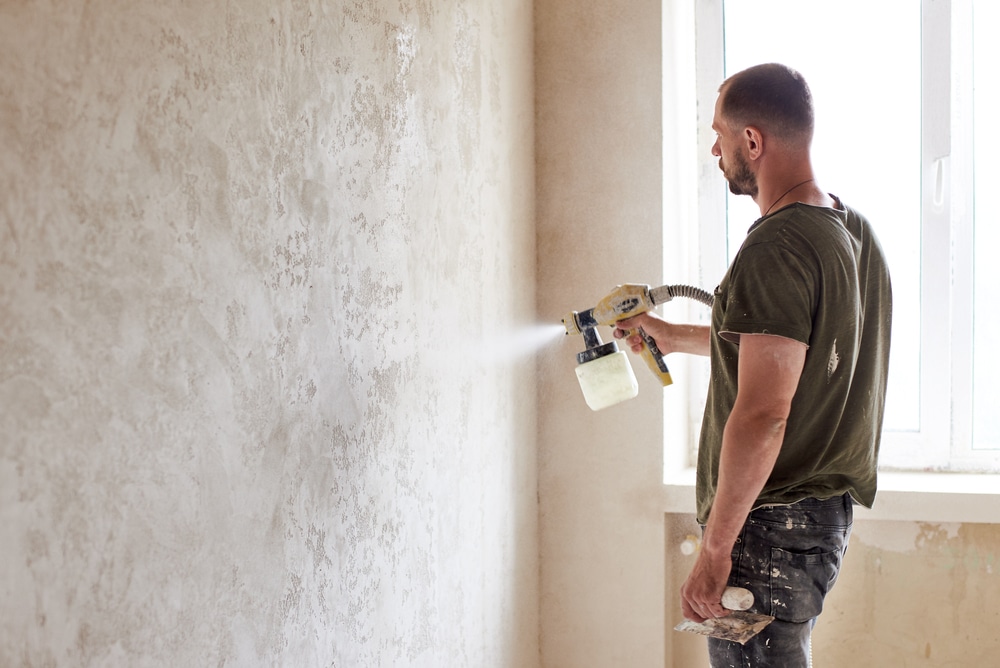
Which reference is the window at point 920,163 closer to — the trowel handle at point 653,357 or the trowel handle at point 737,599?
the trowel handle at point 653,357

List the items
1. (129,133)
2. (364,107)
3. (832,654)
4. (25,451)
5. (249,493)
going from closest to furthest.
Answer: (25,451) → (129,133) → (249,493) → (364,107) → (832,654)

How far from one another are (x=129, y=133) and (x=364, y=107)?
1.76 ft

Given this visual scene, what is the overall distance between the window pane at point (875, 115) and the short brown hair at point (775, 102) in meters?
1.23

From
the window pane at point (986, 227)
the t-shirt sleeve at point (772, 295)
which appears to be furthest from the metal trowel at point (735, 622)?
the window pane at point (986, 227)

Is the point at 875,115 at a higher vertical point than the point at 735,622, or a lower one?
higher

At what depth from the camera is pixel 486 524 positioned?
1966mm

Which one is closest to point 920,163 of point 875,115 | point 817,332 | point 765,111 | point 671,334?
point 875,115

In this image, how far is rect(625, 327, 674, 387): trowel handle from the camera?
180 centimetres

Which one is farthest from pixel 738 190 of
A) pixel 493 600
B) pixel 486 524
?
pixel 493 600

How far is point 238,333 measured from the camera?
102cm

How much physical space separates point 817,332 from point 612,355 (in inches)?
20.3

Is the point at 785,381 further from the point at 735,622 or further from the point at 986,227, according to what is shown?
the point at 986,227

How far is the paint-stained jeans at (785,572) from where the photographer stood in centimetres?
138

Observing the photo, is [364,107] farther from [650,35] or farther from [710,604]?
[650,35]
